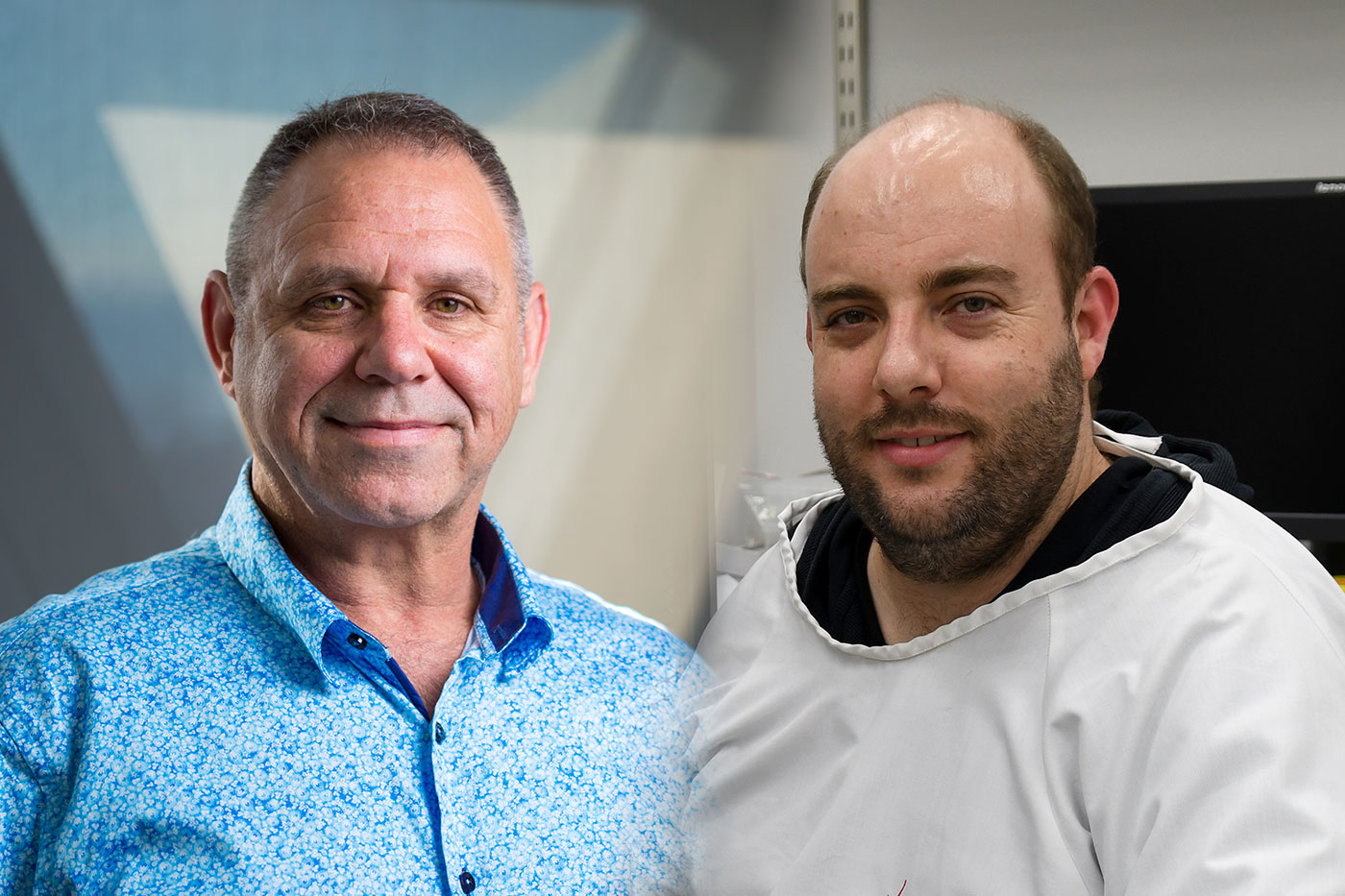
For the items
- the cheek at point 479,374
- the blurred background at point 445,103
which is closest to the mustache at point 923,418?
the cheek at point 479,374

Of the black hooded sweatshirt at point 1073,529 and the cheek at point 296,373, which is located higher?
the cheek at point 296,373

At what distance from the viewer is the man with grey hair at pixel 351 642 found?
2.84 ft

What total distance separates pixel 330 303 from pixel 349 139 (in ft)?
0.48

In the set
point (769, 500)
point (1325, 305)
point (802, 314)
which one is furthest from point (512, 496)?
point (1325, 305)

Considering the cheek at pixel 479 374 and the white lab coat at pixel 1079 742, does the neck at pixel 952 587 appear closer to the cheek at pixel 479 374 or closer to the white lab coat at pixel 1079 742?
the white lab coat at pixel 1079 742

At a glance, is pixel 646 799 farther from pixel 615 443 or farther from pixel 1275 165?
pixel 1275 165

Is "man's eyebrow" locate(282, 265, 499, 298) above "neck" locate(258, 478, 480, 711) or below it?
above

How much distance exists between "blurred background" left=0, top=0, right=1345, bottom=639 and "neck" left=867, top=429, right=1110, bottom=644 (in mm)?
337

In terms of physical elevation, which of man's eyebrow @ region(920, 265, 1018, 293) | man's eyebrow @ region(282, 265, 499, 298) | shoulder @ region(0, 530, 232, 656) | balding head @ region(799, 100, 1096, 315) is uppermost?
balding head @ region(799, 100, 1096, 315)

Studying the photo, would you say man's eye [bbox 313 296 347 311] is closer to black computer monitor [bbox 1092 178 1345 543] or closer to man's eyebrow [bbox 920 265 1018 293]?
man's eyebrow [bbox 920 265 1018 293]

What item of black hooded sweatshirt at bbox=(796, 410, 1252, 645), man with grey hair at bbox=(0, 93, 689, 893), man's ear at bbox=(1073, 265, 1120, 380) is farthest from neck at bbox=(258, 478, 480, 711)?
man's ear at bbox=(1073, 265, 1120, 380)

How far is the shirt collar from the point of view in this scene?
3.13 ft

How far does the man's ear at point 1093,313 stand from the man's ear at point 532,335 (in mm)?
493

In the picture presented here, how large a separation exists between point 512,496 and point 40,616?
0.73 metres
